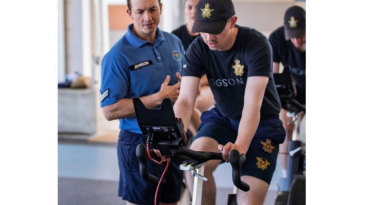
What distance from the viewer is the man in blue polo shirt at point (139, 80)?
2994 millimetres

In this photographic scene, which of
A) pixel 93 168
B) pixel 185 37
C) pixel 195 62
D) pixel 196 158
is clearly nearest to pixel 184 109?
pixel 195 62

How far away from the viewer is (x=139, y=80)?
3.05m

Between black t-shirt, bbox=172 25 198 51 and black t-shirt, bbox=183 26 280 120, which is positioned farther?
black t-shirt, bbox=172 25 198 51

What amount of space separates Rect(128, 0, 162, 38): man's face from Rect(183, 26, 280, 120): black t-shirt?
41 cm

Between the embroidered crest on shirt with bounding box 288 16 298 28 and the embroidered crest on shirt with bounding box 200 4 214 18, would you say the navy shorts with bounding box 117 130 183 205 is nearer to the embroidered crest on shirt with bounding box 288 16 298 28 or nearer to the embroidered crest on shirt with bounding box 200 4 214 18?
the embroidered crest on shirt with bounding box 200 4 214 18

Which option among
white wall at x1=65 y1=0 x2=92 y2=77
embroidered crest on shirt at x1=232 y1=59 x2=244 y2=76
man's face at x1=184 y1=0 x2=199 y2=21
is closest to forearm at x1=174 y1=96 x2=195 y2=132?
embroidered crest on shirt at x1=232 y1=59 x2=244 y2=76

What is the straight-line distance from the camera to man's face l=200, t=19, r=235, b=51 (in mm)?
2459

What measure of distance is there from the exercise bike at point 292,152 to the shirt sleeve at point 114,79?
3.07ft

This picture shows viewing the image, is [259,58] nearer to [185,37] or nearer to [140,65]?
[140,65]

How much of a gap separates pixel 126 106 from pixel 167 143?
102 cm

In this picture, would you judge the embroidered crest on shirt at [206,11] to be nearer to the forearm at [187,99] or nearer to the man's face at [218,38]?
the man's face at [218,38]

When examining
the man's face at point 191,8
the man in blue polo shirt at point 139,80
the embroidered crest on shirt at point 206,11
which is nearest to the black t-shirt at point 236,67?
the embroidered crest on shirt at point 206,11
